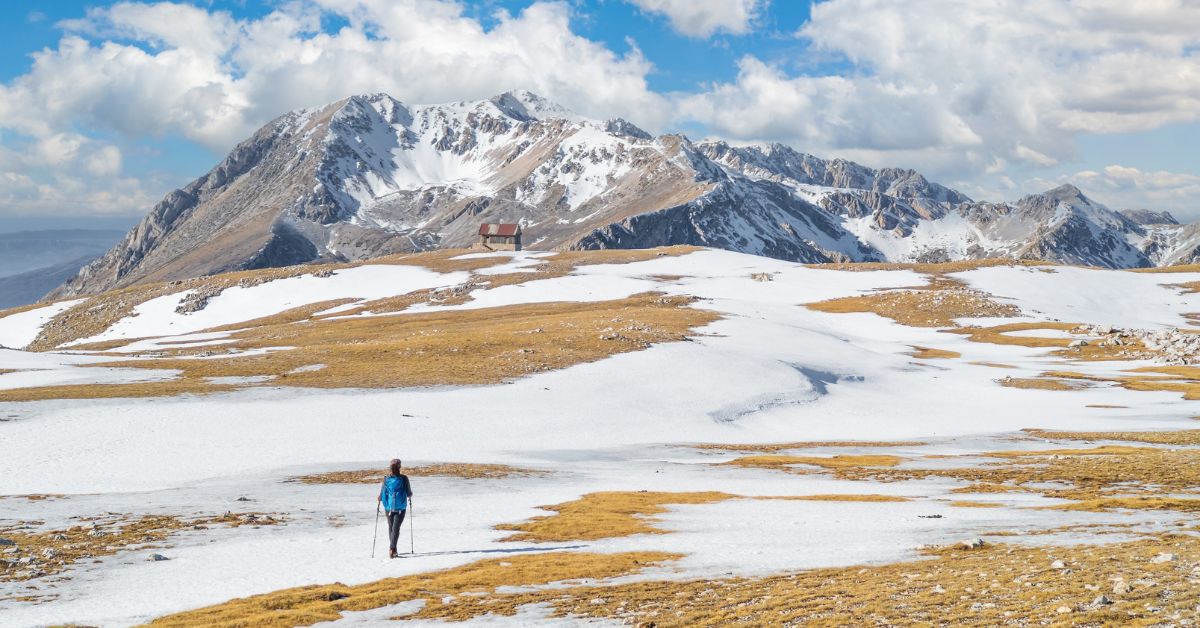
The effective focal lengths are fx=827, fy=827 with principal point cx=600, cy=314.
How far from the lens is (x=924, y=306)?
130 meters

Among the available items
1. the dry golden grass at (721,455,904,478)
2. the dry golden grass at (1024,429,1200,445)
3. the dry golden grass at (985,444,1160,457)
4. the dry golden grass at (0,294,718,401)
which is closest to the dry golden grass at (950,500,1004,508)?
the dry golden grass at (721,455,904,478)

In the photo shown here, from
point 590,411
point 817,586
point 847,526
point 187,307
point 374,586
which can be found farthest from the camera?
point 187,307

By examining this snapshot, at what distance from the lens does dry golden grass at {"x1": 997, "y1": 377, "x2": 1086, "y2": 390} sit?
75.1 meters

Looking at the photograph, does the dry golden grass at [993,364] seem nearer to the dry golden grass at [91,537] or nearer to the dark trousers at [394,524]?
the dark trousers at [394,524]

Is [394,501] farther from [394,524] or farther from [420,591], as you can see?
[420,591]

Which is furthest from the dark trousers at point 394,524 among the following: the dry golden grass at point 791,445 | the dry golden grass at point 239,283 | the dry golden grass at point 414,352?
the dry golden grass at point 239,283

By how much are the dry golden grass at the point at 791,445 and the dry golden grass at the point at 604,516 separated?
52.9 feet

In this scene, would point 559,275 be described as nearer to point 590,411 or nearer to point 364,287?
point 364,287

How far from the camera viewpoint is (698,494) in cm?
3566

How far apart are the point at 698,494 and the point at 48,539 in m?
23.4

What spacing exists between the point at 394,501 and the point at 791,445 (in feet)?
115

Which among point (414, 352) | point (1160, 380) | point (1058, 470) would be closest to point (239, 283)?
point (414, 352)

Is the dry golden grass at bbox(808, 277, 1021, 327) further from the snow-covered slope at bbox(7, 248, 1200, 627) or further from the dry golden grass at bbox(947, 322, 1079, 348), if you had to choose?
the snow-covered slope at bbox(7, 248, 1200, 627)

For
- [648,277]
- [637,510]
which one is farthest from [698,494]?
[648,277]
